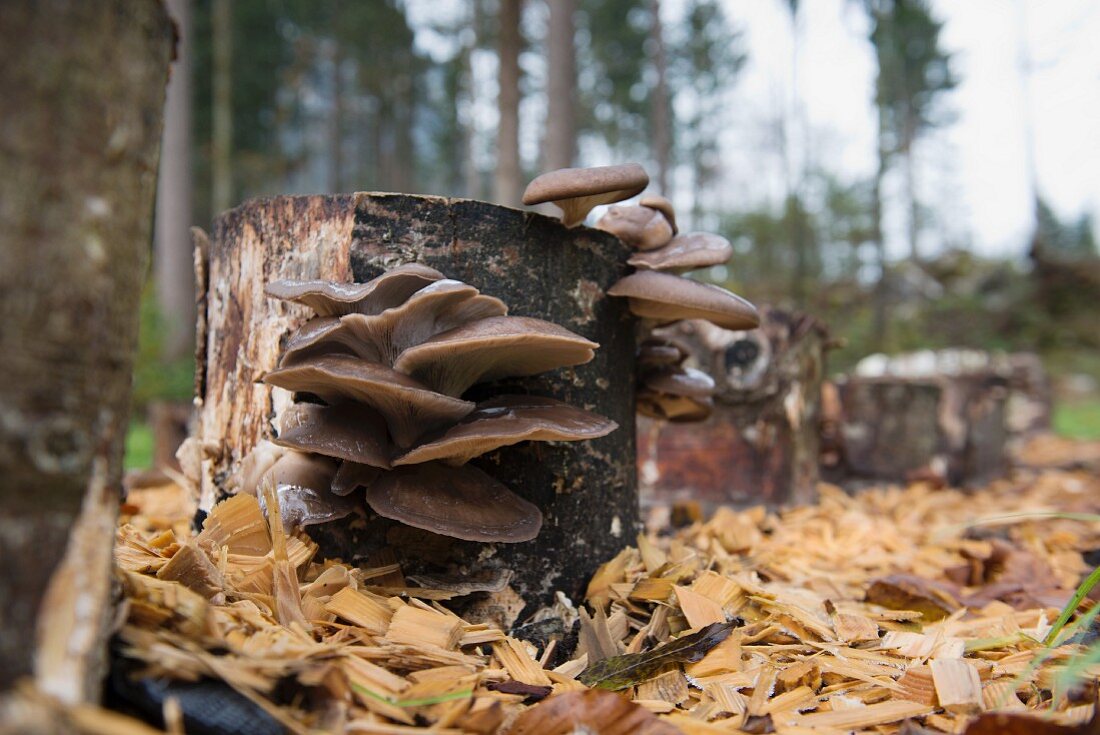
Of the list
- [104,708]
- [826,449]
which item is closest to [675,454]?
[826,449]

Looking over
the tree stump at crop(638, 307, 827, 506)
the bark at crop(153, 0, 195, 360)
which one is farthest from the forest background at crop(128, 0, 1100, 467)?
the tree stump at crop(638, 307, 827, 506)

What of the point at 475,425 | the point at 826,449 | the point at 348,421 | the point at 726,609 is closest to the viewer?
the point at 475,425

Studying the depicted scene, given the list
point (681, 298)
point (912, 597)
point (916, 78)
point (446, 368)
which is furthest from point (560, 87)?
point (916, 78)

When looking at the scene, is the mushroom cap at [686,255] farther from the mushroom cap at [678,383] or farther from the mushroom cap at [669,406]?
the mushroom cap at [669,406]

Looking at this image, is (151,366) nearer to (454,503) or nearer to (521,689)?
(454,503)

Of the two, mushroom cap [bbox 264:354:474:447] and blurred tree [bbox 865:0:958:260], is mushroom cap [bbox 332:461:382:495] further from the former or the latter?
blurred tree [bbox 865:0:958:260]

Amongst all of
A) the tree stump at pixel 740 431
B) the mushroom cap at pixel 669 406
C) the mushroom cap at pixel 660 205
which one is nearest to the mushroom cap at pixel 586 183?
the mushroom cap at pixel 660 205

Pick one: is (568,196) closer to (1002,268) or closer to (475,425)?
(475,425)
